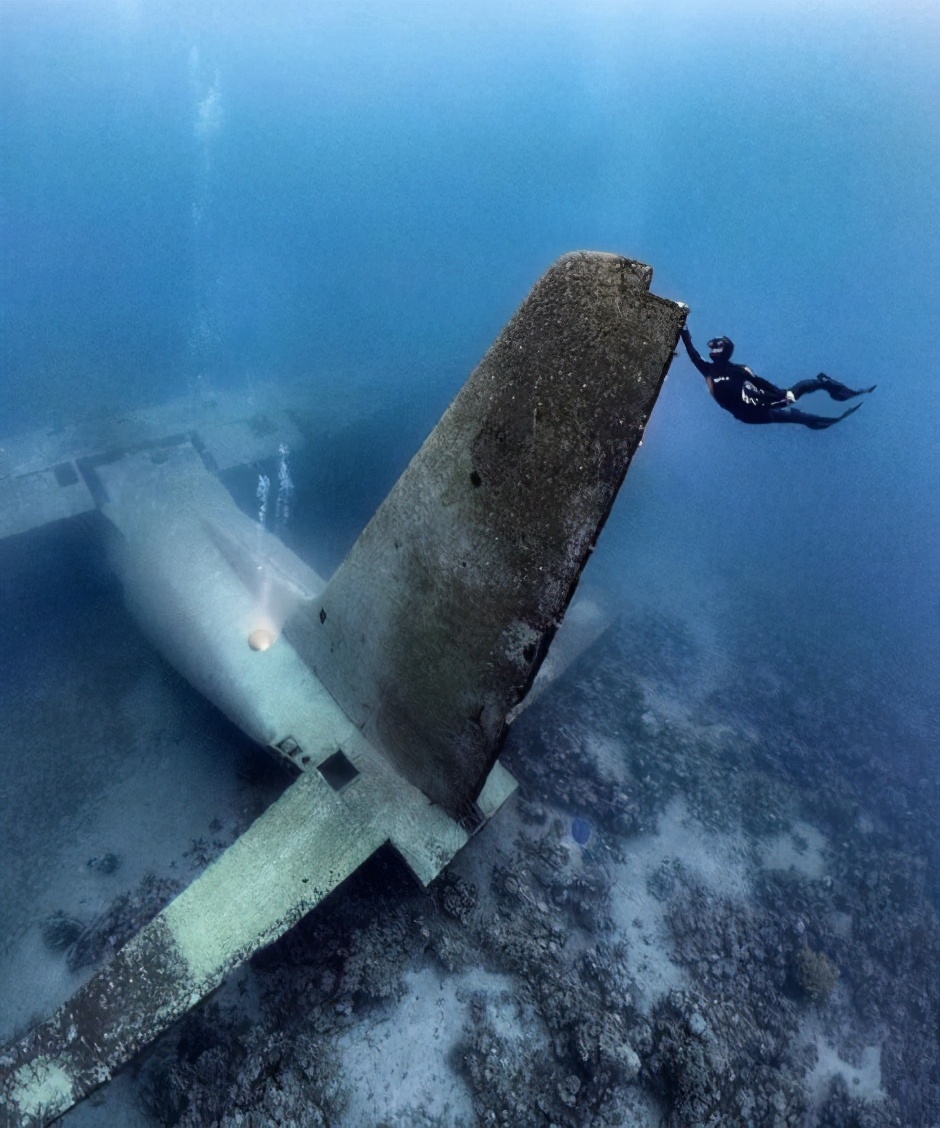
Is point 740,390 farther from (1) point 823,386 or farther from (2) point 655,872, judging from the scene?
(2) point 655,872

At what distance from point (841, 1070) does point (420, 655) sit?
12.1m

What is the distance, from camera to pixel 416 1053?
7543mm

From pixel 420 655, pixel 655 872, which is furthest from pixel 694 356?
pixel 655 872

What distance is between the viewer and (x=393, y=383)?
88.4 ft

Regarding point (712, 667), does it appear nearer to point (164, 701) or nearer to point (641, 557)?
point (641, 557)

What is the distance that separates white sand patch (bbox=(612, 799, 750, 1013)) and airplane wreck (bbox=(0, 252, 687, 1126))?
481 centimetres

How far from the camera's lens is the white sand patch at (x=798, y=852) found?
12.8 meters

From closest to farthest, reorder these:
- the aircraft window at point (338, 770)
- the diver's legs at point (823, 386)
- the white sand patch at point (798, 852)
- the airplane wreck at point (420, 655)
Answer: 1. the airplane wreck at point (420, 655)
2. the aircraft window at point (338, 770)
3. the diver's legs at point (823, 386)
4. the white sand patch at point (798, 852)

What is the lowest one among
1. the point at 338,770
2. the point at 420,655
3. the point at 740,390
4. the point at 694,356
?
the point at 338,770

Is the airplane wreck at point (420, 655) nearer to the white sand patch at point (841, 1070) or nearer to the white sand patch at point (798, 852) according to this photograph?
the white sand patch at point (841, 1070)

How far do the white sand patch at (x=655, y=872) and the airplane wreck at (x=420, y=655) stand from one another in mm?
4806

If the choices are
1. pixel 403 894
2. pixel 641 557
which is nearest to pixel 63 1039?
pixel 403 894

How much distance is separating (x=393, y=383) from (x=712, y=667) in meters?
19.2

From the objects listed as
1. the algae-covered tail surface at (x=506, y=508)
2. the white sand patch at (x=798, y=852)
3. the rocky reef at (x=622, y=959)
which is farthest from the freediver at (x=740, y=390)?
the white sand patch at (x=798, y=852)
